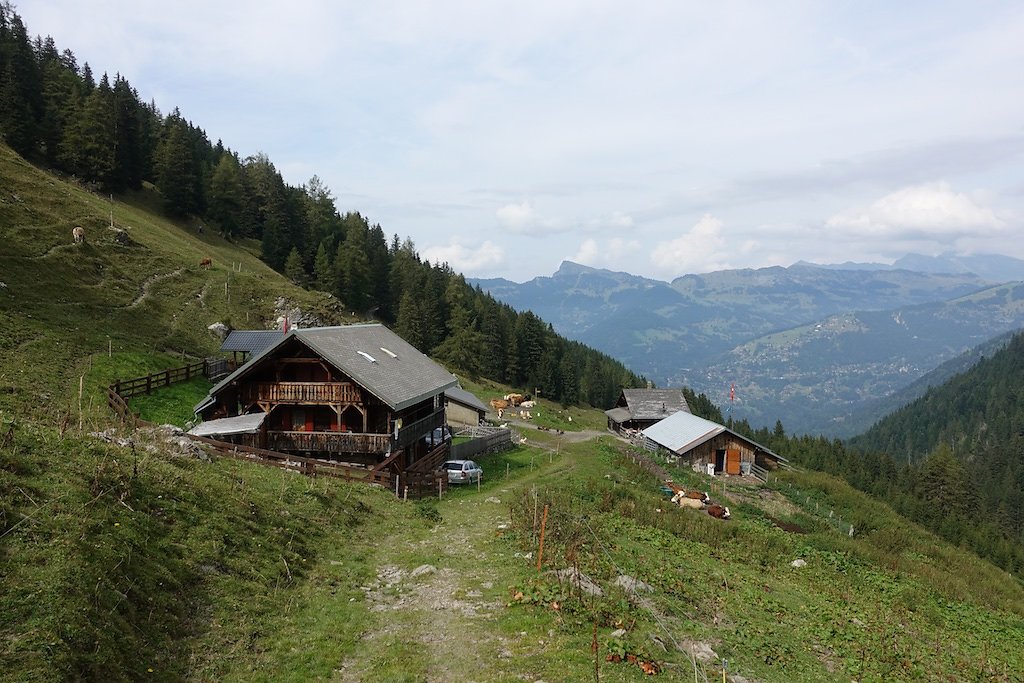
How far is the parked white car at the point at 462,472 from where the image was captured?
111 ft

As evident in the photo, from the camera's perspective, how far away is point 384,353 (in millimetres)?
37719

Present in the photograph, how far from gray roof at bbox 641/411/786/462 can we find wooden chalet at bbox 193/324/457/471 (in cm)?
2983

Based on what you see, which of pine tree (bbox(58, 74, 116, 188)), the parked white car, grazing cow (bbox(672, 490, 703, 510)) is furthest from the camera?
pine tree (bbox(58, 74, 116, 188))

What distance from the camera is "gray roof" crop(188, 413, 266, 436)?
30.4 meters

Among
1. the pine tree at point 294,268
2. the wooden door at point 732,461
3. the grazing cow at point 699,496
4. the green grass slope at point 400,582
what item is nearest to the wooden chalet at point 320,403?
the green grass slope at point 400,582

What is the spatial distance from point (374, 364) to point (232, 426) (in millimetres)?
8491

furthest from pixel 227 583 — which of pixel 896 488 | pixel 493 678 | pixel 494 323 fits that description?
pixel 896 488

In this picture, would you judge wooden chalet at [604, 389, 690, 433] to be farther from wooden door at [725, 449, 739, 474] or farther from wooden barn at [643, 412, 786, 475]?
wooden door at [725, 449, 739, 474]

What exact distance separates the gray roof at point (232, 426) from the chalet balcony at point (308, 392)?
3.68 ft

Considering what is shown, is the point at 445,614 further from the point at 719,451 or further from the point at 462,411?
the point at 719,451

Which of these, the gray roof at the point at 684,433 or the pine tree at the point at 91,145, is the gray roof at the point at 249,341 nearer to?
the gray roof at the point at 684,433

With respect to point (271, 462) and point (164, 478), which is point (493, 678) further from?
point (271, 462)

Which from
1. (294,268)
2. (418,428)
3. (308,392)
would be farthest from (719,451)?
(294,268)

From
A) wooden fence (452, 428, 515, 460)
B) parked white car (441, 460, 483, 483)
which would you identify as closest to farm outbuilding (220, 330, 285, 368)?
wooden fence (452, 428, 515, 460)
